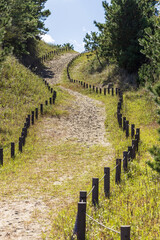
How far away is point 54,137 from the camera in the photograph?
15.7 meters

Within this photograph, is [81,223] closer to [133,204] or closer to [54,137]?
[133,204]

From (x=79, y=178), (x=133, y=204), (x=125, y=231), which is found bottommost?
(x=79, y=178)

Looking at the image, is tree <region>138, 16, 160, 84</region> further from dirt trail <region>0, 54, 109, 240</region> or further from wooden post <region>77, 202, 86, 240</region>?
wooden post <region>77, 202, 86, 240</region>

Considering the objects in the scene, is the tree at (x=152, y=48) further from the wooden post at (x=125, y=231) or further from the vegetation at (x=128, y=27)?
the vegetation at (x=128, y=27)

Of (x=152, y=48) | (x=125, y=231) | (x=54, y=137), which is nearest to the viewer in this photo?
(x=125, y=231)

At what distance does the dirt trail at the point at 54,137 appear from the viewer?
21.1 ft

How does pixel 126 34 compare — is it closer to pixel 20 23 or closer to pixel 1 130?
pixel 20 23

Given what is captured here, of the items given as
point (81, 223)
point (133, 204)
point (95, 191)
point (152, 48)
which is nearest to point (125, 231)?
point (81, 223)

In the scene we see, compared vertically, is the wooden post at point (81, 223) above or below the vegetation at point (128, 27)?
below

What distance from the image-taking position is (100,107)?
2289 centimetres

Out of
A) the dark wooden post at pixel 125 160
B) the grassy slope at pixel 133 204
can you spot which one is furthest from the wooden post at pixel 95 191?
the dark wooden post at pixel 125 160

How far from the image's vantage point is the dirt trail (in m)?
6.44

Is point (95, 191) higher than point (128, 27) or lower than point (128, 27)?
lower

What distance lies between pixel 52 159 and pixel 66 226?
6430 mm
